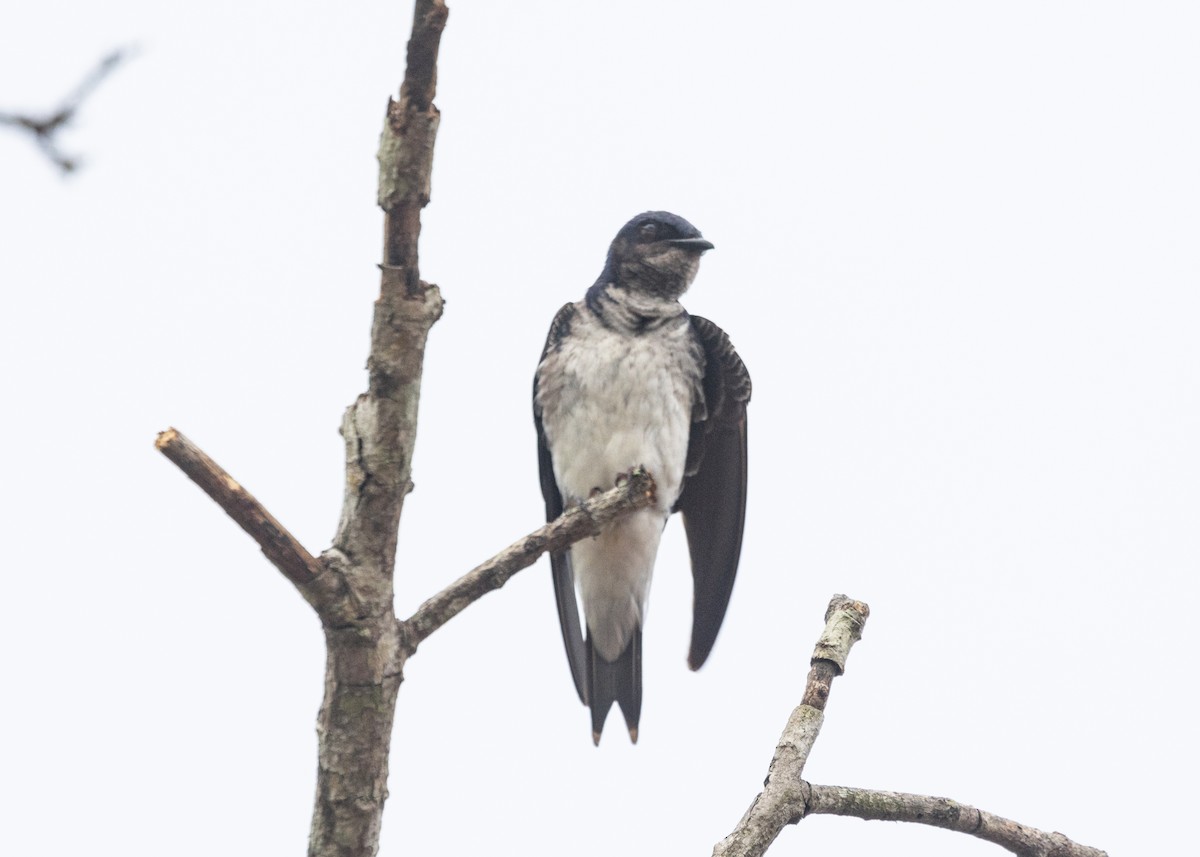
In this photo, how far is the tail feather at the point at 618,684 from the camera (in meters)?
7.61

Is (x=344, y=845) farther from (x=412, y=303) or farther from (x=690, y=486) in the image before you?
(x=690, y=486)

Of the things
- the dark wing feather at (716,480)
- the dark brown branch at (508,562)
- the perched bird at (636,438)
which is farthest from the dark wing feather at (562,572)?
the dark brown branch at (508,562)

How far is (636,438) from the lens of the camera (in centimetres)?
767

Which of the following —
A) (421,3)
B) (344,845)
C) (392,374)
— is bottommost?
(344,845)

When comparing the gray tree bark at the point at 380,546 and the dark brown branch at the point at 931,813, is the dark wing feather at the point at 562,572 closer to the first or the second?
the dark brown branch at the point at 931,813

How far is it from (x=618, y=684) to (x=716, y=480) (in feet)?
4.48

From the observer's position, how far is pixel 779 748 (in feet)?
14.3

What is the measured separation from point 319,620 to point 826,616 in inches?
71.2

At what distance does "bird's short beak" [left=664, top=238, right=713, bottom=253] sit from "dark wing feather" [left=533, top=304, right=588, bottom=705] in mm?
713

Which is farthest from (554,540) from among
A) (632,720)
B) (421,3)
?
(632,720)

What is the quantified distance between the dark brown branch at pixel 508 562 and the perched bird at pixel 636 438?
2644 mm

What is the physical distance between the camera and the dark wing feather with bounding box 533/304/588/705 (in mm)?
7949

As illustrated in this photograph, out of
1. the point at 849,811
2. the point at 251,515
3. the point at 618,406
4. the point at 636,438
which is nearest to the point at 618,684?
the point at 636,438

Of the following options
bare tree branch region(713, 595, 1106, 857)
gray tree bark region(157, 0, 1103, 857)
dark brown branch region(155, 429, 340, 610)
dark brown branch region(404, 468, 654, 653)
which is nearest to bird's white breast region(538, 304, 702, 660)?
dark brown branch region(404, 468, 654, 653)
